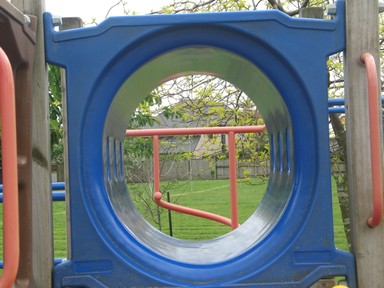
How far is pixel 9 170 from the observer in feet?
4.40

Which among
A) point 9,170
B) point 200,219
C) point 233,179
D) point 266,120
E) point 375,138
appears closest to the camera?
point 9,170

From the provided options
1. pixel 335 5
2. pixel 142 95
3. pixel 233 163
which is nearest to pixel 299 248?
pixel 335 5

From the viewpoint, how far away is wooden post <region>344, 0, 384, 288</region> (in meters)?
1.81

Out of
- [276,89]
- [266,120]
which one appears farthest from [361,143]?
[266,120]

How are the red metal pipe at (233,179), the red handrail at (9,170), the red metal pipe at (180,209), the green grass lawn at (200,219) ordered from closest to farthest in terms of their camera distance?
the red handrail at (9,170), the red metal pipe at (233,179), the red metal pipe at (180,209), the green grass lawn at (200,219)

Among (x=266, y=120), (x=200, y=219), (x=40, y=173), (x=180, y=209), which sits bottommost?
(x=200, y=219)

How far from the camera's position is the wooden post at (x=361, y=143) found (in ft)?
5.95

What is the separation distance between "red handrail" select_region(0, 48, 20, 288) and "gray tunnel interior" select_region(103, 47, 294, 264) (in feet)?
2.00

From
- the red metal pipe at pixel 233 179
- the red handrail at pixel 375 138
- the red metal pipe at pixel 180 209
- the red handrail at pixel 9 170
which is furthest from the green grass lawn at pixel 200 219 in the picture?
the red handrail at pixel 9 170

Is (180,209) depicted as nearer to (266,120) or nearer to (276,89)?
(266,120)

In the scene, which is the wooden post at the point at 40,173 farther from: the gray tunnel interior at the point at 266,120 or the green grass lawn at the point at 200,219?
the green grass lawn at the point at 200,219

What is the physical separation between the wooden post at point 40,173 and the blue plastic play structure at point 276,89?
1.8 inches

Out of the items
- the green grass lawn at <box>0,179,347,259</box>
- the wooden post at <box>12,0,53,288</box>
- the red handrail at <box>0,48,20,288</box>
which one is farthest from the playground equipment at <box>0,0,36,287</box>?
the green grass lawn at <box>0,179,347,259</box>

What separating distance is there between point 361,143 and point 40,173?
41.1 inches
